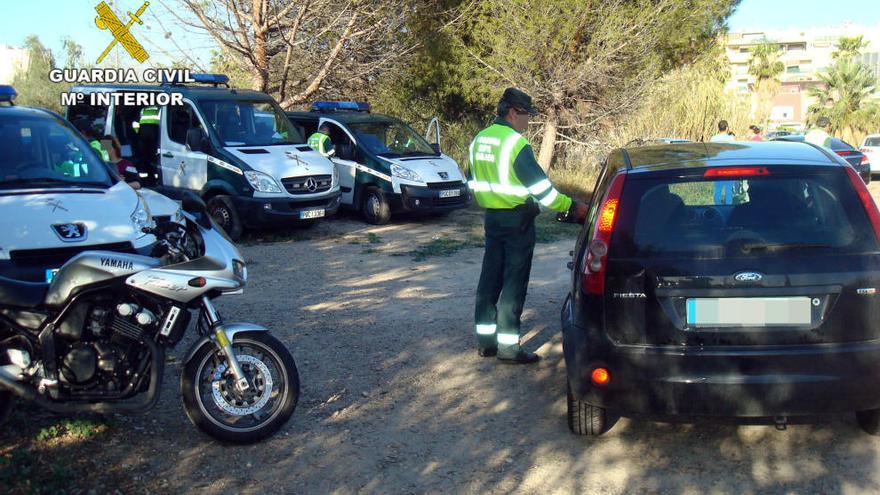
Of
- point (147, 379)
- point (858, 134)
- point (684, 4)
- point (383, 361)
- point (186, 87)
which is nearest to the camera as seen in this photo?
point (147, 379)

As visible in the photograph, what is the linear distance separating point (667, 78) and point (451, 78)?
592 cm

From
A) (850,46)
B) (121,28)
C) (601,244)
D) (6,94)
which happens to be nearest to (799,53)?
(850,46)

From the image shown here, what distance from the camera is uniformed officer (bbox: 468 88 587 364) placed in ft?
19.4

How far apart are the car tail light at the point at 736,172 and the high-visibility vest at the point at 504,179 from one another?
1558mm

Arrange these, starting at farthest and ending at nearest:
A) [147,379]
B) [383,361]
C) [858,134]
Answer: [858,134]
[383,361]
[147,379]

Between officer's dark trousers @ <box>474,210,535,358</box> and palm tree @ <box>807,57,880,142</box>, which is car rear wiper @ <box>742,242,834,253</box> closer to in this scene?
officer's dark trousers @ <box>474,210,535,358</box>

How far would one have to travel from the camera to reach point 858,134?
47750 mm

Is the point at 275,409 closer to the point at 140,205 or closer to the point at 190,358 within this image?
the point at 190,358

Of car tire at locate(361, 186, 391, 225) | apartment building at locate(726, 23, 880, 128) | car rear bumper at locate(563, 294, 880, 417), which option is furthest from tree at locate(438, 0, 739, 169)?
apartment building at locate(726, 23, 880, 128)

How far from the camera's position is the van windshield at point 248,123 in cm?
1226

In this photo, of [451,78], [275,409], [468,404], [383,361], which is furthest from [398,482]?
[451,78]

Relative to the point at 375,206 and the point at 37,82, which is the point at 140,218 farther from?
the point at 37,82

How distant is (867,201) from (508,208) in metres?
2.39

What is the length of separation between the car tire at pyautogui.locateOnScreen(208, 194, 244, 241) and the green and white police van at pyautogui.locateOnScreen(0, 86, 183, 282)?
4.46 metres
